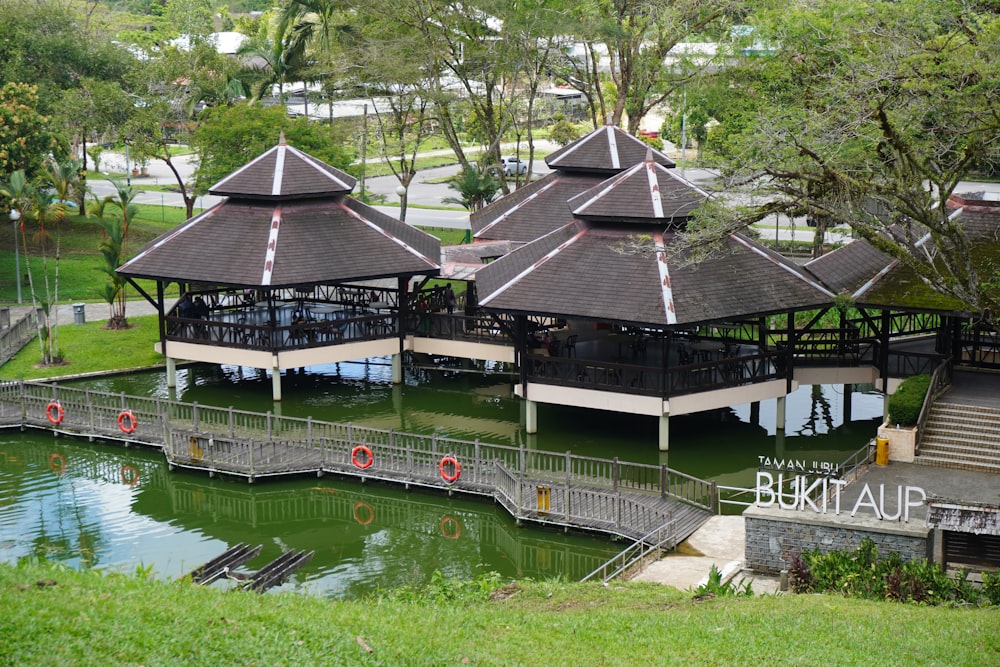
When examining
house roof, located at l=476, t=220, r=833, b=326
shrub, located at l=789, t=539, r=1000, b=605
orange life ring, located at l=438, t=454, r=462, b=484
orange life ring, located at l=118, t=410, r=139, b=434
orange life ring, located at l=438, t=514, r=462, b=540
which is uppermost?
house roof, located at l=476, t=220, r=833, b=326

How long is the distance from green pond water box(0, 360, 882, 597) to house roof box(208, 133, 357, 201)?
636 centimetres

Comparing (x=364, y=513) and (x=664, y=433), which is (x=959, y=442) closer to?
(x=664, y=433)

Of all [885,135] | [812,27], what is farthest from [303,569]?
[812,27]

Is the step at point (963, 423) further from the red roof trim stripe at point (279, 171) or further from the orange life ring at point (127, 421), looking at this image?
the orange life ring at point (127, 421)

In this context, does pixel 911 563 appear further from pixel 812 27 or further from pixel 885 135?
pixel 812 27

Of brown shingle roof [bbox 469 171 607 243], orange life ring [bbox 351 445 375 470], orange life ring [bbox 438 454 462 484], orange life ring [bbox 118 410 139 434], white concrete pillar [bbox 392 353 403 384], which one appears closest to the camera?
orange life ring [bbox 438 454 462 484]

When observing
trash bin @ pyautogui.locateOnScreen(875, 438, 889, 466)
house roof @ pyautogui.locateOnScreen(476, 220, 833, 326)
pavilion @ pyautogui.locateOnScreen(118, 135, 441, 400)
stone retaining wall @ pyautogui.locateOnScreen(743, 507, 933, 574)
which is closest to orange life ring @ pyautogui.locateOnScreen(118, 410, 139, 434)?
pavilion @ pyautogui.locateOnScreen(118, 135, 441, 400)

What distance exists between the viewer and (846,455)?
37875 mm

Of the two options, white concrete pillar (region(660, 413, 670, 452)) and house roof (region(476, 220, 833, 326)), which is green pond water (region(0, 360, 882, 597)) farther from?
house roof (region(476, 220, 833, 326))

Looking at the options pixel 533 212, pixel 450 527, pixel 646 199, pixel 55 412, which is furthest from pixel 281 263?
pixel 450 527

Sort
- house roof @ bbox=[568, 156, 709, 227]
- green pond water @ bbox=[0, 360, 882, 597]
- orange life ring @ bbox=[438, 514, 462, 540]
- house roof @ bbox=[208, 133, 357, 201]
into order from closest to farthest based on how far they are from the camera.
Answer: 1. green pond water @ bbox=[0, 360, 882, 597]
2. orange life ring @ bbox=[438, 514, 462, 540]
3. house roof @ bbox=[568, 156, 709, 227]
4. house roof @ bbox=[208, 133, 357, 201]

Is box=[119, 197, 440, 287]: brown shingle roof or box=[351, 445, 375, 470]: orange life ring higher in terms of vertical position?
box=[119, 197, 440, 287]: brown shingle roof

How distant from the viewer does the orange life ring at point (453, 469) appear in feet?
112

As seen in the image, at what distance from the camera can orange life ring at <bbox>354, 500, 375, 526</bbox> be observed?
33.4 meters
